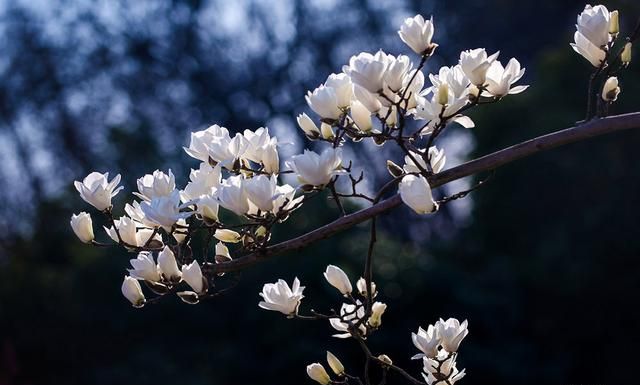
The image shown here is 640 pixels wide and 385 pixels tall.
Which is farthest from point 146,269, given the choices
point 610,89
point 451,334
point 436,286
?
point 436,286

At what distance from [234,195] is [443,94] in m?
0.25

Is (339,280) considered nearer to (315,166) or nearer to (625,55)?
(315,166)

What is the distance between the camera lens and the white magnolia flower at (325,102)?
114 centimetres

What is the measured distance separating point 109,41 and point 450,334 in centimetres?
899

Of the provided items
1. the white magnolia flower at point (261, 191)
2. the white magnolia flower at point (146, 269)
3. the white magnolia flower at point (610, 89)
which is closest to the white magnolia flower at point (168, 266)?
the white magnolia flower at point (146, 269)

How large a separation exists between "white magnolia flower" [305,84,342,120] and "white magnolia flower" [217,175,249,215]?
0.42ft

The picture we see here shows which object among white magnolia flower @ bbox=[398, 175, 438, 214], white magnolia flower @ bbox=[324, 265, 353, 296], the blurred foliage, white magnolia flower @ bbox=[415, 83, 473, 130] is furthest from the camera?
the blurred foliage

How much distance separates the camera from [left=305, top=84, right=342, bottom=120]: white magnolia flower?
1.14 meters

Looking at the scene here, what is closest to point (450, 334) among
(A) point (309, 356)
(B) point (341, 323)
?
(B) point (341, 323)

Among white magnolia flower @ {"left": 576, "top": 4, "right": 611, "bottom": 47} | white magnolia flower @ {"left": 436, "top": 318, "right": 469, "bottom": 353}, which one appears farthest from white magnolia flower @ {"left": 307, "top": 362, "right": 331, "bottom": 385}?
white magnolia flower @ {"left": 576, "top": 4, "right": 611, "bottom": 47}

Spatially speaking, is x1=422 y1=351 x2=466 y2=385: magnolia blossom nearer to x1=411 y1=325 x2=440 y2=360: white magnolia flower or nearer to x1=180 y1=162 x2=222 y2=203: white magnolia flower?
x1=411 y1=325 x2=440 y2=360: white magnolia flower

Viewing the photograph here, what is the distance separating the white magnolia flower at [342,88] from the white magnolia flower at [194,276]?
24cm

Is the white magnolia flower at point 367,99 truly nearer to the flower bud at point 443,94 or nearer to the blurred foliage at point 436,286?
the flower bud at point 443,94

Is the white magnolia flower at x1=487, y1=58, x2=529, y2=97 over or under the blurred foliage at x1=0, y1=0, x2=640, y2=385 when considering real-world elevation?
over
